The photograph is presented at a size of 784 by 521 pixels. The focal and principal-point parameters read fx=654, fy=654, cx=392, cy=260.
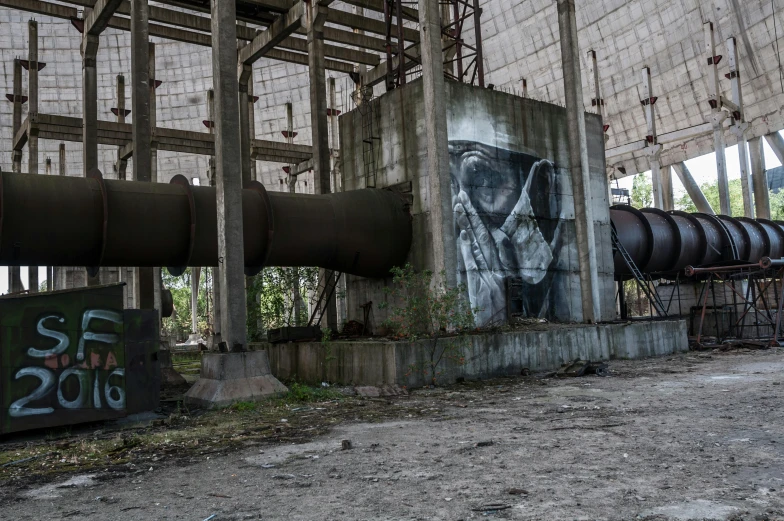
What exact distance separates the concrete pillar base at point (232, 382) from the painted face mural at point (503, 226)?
16.6ft

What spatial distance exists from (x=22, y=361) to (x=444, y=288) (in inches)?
294

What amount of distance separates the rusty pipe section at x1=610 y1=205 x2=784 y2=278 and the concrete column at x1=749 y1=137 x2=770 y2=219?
3.79 m

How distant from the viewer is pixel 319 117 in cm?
1667

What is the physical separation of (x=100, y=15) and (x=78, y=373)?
473 inches

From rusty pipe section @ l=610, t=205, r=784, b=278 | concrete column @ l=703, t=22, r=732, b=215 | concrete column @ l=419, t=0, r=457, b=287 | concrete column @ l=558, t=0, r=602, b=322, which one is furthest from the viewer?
concrete column @ l=703, t=22, r=732, b=215

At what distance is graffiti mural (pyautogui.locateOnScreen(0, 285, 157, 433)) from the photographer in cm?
752

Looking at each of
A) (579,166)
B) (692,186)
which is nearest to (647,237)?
(579,166)

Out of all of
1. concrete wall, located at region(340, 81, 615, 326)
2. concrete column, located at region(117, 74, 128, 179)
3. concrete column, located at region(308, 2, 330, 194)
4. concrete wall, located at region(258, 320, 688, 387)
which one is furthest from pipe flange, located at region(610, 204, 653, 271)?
concrete column, located at region(117, 74, 128, 179)

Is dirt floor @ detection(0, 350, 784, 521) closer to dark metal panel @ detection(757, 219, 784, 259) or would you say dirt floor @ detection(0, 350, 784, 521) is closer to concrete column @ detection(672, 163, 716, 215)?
dark metal panel @ detection(757, 219, 784, 259)

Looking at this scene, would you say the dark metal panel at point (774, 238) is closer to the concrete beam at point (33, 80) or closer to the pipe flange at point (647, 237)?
the pipe flange at point (647, 237)

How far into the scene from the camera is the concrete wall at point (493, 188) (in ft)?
46.1

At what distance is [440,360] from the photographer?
11.6 meters

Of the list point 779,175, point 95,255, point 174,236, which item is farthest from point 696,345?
point 779,175

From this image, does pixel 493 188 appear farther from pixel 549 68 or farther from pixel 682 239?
pixel 549 68
